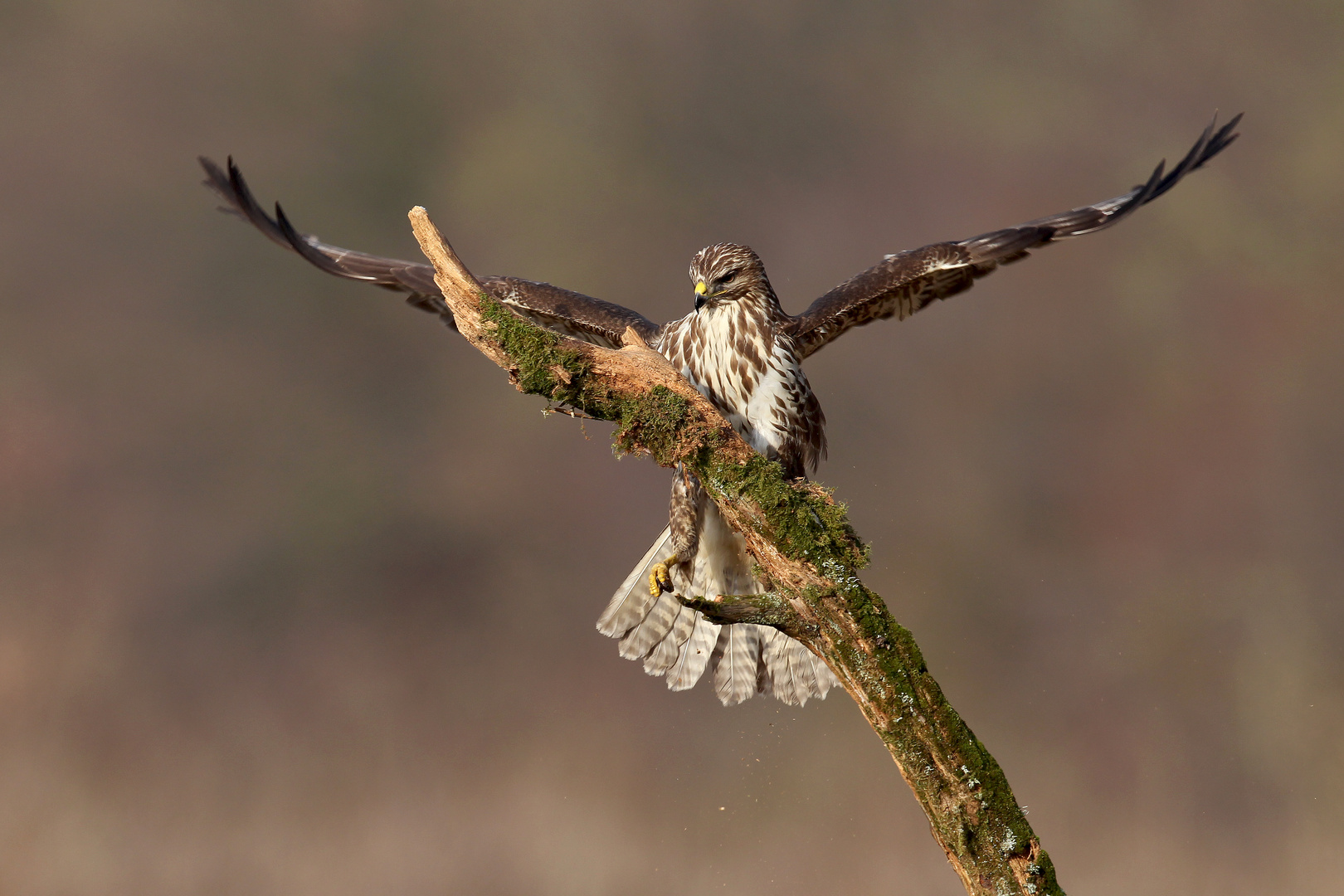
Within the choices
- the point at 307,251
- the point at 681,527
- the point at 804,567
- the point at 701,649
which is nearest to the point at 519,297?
the point at 307,251

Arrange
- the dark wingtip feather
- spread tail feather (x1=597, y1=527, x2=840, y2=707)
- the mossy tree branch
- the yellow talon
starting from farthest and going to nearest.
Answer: spread tail feather (x1=597, y1=527, x2=840, y2=707) → the yellow talon → the dark wingtip feather → the mossy tree branch

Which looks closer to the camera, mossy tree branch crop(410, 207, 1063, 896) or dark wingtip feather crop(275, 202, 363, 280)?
mossy tree branch crop(410, 207, 1063, 896)

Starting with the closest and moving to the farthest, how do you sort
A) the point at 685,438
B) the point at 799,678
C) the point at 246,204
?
the point at 685,438 → the point at 246,204 → the point at 799,678

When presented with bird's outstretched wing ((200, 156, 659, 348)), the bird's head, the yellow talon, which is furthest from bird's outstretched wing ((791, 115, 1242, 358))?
the yellow talon

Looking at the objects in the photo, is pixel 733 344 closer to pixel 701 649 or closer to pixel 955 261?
pixel 955 261

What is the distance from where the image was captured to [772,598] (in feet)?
10.7

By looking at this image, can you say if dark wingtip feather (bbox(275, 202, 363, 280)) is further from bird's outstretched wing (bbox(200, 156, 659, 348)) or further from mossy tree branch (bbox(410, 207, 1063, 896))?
mossy tree branch (bbox(410, 207, 1063, 896))

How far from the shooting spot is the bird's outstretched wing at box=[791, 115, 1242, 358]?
14.5 feet

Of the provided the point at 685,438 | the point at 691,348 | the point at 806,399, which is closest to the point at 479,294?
the point at 685,438

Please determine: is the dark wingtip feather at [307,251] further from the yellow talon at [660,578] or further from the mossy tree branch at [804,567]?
the yellow talon at [660,578]

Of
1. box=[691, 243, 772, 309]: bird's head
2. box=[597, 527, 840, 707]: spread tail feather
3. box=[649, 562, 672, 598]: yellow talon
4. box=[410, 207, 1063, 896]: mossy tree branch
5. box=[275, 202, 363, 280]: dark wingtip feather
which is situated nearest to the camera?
box=[410, 207, 1063, 896]: mossy tree branch

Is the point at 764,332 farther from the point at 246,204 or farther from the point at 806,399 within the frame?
the point at 246,204

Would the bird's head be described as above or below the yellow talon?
above

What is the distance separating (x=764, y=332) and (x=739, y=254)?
1.16ft
